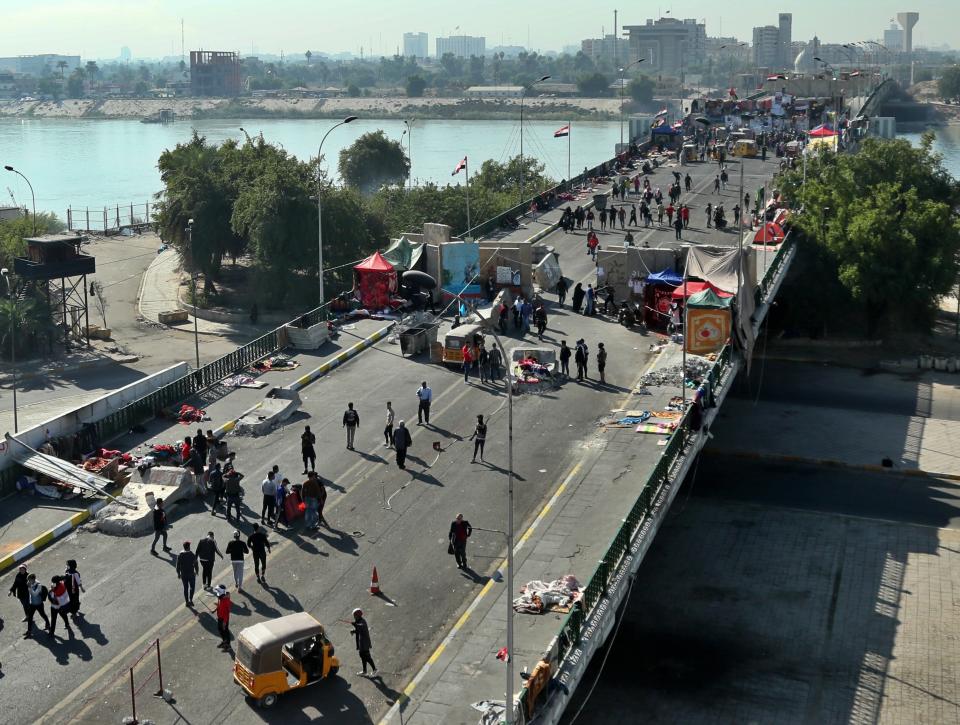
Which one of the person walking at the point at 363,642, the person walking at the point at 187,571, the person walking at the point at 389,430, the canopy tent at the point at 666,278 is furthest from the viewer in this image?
the canopy tent at the point at 666,278

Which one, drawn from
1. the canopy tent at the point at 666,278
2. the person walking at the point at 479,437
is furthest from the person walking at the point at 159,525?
the canopy tent at the point at 666,278

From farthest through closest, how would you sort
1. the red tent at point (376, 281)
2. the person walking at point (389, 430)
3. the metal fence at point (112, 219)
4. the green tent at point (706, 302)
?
1. the metal fence at point (112, 219)
2. the red tent at point (376, 281)
3. the green tent at point (706, 302)
4. the person walking at point (389, 430)

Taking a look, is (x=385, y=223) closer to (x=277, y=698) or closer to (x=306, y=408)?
(x=306, y=408)

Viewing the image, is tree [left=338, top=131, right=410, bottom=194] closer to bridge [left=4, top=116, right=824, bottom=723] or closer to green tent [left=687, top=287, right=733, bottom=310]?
bridge [left=4, top=116, right=824, bottom=723]

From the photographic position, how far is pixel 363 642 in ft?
62.3

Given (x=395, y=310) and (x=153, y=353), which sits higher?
(x=395, y=310)

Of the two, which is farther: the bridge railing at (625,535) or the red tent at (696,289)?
the red tent at (696,289)

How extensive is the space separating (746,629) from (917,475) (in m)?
12.3

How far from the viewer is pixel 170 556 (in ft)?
76.6

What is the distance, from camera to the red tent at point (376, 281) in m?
40.1

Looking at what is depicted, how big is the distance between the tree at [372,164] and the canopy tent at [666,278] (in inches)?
2422

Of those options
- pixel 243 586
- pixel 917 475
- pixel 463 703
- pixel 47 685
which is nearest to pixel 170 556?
pixel 243 586

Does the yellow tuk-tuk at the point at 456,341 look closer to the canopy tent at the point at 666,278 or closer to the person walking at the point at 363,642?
the canopy tent at the point at 666,278

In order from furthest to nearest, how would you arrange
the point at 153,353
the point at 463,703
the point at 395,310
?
the point at 153,353 < the point at 395,310 < the point at 463,703
